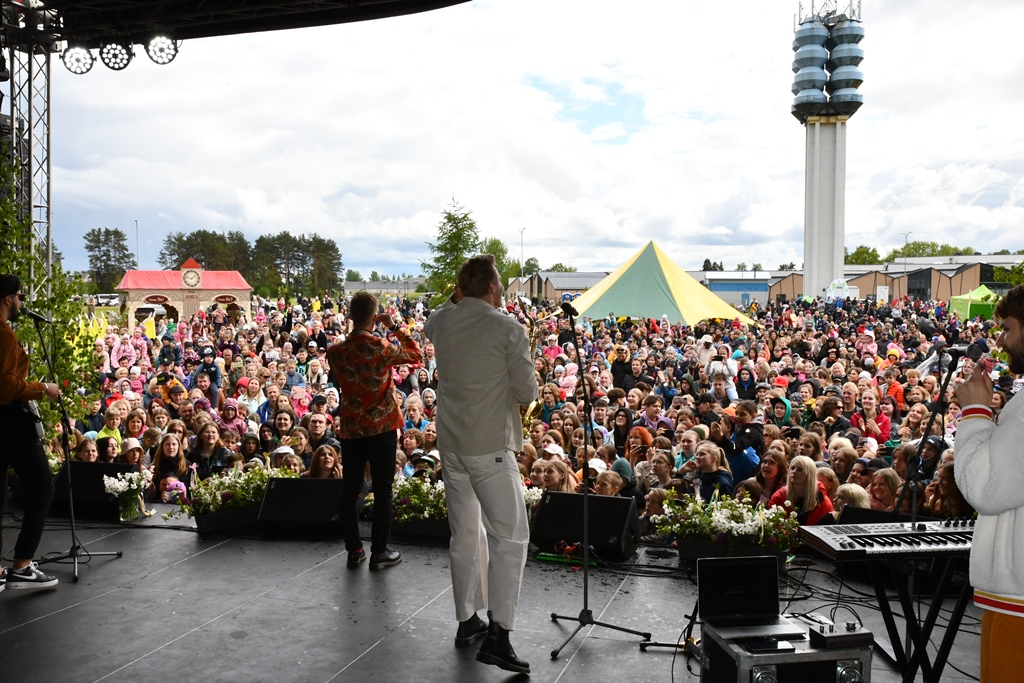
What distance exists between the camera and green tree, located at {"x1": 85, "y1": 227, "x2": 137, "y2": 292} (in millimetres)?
63000

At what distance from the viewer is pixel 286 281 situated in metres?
64.1

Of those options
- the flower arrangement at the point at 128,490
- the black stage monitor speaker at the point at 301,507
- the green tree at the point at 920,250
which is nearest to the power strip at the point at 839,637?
the black stage monitor speaker at the point at 301,507

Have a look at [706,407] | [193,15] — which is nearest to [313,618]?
[706,407]

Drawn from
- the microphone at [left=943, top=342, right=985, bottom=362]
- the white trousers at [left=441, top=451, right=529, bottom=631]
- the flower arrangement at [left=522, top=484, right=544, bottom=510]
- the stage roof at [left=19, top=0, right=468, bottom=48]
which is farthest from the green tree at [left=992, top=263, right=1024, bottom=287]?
the stage roof at [left=19, top=0, right=468, bottom=48]

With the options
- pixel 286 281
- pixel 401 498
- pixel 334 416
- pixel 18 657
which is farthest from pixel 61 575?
pixel 286 281

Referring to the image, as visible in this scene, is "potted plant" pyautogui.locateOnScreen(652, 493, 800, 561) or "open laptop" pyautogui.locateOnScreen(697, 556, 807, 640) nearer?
"open laptop" pyautogui.locateOnScreen(697, 556, 807, 640)

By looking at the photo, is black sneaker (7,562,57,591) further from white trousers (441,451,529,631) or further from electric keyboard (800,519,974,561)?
electric keyboard (800,519,974,561)

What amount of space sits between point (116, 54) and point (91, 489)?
488 centimetres

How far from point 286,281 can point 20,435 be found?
62.1m

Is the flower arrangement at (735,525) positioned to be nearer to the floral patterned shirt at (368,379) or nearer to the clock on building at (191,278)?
the floral patterned shirt at (368,379)

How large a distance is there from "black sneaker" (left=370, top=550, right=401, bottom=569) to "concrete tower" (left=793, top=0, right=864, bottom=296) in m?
52.9

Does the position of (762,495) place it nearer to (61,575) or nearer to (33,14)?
(61,575)

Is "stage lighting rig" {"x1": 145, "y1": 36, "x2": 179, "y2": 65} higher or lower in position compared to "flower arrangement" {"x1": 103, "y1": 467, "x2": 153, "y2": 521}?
higher

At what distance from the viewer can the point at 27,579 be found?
13.5ft
